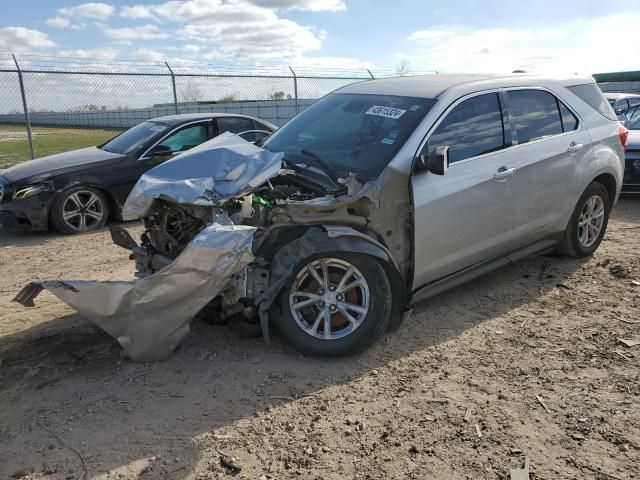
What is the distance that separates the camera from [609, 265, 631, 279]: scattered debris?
5.54m

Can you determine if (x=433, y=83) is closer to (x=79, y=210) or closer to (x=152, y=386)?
(x=152, y=386)

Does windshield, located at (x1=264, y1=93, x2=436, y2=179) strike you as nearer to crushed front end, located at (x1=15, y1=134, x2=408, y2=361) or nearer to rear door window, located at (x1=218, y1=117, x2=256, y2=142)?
crushed front end, located at (x1=15, y1=134, x2=408, y2=361)

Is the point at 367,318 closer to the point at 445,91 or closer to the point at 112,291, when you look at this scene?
the point at 112,291

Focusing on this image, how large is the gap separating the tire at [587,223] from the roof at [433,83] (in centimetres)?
116

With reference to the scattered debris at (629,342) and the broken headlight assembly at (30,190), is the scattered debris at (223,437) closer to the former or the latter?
the scattered debris at (629,342)

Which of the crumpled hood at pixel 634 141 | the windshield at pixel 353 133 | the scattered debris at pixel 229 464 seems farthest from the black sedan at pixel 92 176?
the crumpled hood at pixel 634 141

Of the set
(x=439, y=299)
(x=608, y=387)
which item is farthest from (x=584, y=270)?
(x=608, y=387)

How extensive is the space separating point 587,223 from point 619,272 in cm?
58

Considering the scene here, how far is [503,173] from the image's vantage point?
4.59 meters

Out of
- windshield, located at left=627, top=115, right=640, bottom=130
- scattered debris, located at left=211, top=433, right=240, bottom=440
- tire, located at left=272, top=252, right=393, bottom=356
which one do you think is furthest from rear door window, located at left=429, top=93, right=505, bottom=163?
windshield, located at left=627, top=115, right=640, bottom=130

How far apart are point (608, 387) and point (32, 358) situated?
12.4 ft

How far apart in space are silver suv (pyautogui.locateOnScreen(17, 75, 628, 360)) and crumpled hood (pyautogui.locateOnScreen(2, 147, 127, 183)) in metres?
3.59

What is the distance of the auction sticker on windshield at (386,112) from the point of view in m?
4.42

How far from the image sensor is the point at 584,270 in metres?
5.71
